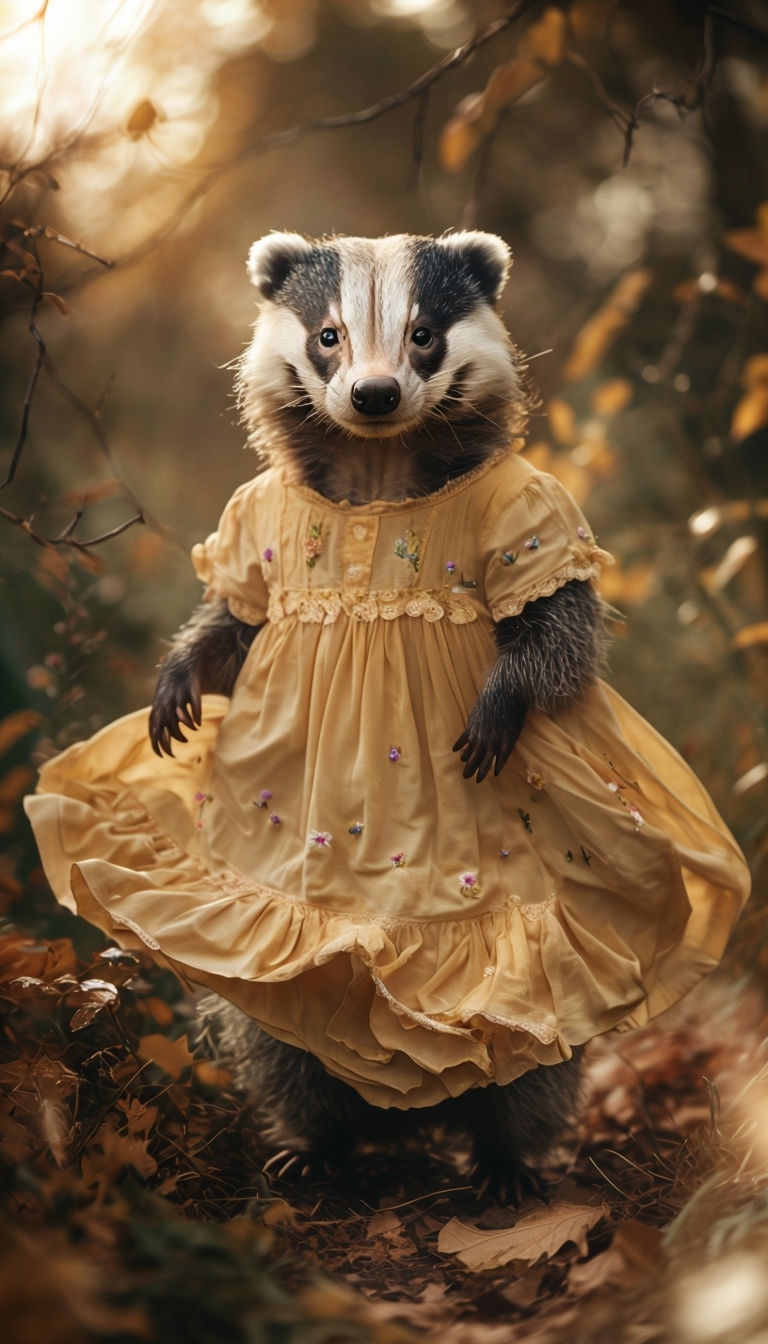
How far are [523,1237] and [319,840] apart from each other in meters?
0.82

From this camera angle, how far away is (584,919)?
6.93 ft

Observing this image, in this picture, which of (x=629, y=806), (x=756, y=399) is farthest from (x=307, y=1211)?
(x=756, y=399)

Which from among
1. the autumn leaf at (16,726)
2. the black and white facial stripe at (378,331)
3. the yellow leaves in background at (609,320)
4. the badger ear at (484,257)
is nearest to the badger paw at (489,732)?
the black and white facial stripe at (378,331)

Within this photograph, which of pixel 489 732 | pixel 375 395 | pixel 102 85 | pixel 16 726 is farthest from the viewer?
pixel 16 726

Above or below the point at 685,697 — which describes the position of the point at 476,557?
above

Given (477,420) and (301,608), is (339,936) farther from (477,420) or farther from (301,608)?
(477,420)

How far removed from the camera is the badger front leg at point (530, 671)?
2.04m

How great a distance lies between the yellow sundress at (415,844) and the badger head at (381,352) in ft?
0.35

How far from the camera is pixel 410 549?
210 centimetres

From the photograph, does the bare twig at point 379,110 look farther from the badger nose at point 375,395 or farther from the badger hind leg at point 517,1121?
the badger hind leg at point 517,1121

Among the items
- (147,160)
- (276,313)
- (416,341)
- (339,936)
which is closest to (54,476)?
(147,160)

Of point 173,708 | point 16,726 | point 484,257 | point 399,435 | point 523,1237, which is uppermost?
point 484,257

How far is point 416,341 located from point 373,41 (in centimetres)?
220

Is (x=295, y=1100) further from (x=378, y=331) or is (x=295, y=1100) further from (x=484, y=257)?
(x=484, y=257)
